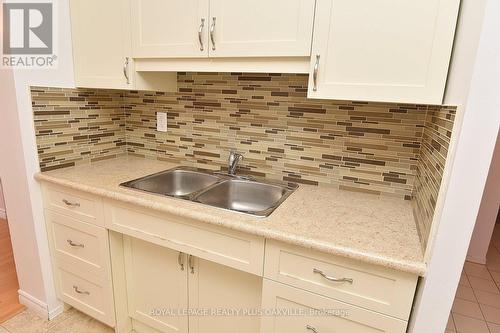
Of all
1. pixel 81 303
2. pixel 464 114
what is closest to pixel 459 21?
pixel 464 114

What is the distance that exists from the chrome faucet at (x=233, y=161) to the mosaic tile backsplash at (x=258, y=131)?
67 millimetres

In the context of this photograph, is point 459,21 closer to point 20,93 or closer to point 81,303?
point 20,93

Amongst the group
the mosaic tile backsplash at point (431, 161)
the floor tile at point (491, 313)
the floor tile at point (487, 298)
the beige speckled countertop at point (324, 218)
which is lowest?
the floor tile at point (491, 313)

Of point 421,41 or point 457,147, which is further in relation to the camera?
point 421,41

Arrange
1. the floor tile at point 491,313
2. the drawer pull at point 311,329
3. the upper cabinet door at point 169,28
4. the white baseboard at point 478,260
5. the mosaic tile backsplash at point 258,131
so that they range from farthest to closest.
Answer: the white baseboard at point 478,260 < the floor tile at point 491,313 < the mosaic tile backsplash at point 258,131 < the upper cabinet door at point 169,28 < the drawer pull at point 311,329

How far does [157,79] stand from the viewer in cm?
163

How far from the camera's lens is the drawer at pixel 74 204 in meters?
1.46

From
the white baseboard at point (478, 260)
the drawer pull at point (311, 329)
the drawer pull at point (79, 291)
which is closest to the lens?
the drawer pull at point (311, 329)

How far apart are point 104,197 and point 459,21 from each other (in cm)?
155

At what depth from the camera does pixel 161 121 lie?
192 cm

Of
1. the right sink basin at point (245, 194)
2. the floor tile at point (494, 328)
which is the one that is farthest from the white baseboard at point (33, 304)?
the floor tile at point (494, 328)

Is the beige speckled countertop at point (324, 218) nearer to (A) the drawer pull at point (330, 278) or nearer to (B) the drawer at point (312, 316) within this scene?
(A) the drawer pull at point (330, 278)

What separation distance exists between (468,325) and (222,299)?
5.27 feet

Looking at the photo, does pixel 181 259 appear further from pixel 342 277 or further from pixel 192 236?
pixel 342 277
